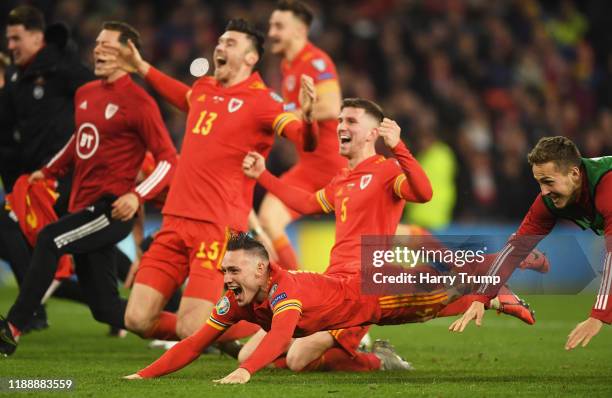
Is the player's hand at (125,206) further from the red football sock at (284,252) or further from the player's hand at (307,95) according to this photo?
the red football sock at (284,252)

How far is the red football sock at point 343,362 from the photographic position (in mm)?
7578

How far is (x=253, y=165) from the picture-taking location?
301 inches

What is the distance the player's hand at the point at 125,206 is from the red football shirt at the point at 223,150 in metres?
0.23

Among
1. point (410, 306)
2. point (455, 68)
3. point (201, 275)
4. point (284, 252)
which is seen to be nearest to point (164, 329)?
point (201, 275)

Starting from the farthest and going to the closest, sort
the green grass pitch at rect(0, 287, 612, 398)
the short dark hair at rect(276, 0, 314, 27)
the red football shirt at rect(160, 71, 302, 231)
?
the short dark hair at rect(276, 0, 314, 27)
the red football shirt at rect(160, 71, 302, 231)
the green grass pitch at rect(0, 287, 612, 398)

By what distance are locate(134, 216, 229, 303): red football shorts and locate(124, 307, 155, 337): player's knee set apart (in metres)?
0.22

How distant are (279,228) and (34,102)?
2405mm

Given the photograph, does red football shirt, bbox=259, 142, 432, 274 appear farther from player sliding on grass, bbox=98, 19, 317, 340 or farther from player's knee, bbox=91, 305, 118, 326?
player's knee, bbox=91, 305, 118, 326

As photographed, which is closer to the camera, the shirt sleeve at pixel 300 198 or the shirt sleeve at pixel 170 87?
the shirt sleeve at pixel 300 198

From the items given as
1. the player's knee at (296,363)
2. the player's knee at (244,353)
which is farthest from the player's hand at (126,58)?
the player's knee at (296,363)

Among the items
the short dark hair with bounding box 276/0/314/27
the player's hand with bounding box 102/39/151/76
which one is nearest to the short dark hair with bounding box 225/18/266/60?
the player's hand with bounding box 102/39/151/76

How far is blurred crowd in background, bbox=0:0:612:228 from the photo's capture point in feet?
53.3

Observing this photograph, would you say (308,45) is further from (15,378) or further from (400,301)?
(15,378)

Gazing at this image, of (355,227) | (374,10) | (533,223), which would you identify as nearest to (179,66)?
(374,10)
